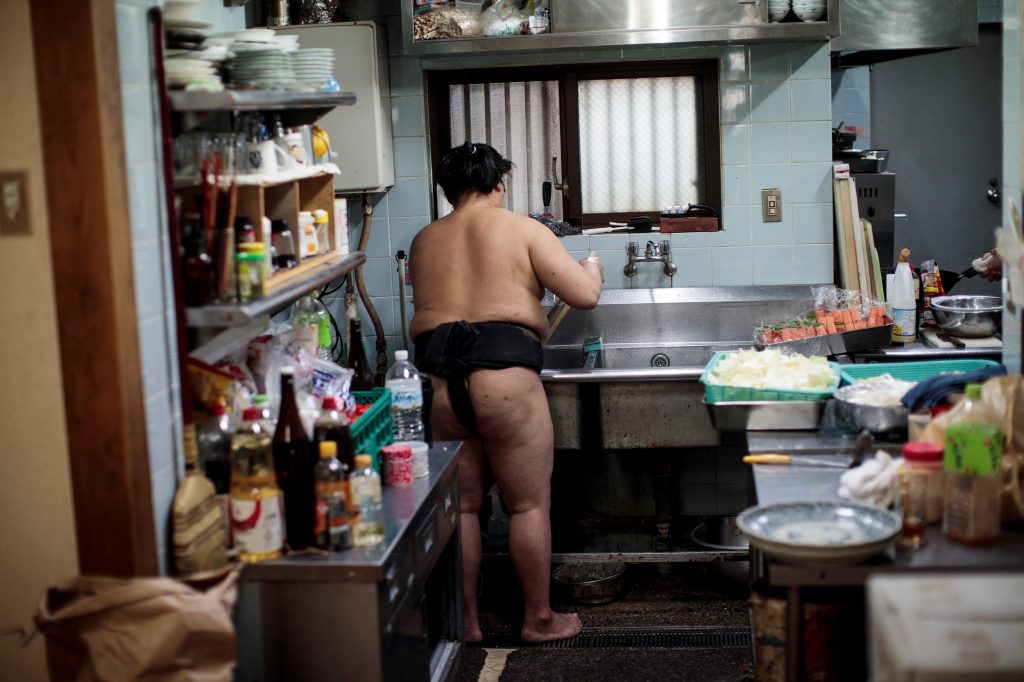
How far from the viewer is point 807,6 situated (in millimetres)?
5035

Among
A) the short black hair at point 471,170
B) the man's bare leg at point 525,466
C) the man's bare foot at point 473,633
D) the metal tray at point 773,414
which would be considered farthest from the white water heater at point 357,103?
the metal tray at point 773,414

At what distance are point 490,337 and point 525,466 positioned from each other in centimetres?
49

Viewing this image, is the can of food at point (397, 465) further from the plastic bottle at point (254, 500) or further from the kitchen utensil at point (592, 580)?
the kitchen utensil at point (592, 580)

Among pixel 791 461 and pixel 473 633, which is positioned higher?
pixel 791 461

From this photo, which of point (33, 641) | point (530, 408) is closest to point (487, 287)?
point (530, 408)

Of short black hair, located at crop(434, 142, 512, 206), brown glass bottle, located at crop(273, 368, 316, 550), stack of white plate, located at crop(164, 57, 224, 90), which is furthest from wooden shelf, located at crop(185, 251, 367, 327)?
short black hair, located at crop(434, 142, 512, 206)

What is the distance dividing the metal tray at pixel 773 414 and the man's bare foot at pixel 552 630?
120cm

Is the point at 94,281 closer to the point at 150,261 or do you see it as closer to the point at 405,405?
the point at 150,261

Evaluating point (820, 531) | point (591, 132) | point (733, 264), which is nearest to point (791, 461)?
point (820, 531)

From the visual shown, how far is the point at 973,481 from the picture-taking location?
277 centimetres

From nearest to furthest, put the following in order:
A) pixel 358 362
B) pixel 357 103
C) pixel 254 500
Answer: pixel 254 500, pixel 358 362, pixel 357 103

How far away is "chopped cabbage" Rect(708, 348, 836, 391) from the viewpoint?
3.91 m

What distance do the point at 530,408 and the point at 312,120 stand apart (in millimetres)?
1288

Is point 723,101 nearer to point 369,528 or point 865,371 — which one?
point 865,371
